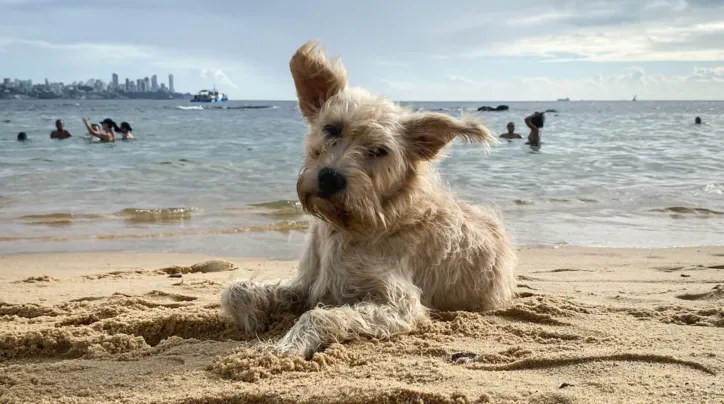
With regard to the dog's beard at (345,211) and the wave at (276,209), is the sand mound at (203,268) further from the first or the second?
the dog's beard at (345,211)

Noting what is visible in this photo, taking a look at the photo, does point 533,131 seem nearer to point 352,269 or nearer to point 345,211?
point 352,269

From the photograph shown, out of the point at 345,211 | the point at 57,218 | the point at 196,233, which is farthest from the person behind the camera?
the point at 57,218

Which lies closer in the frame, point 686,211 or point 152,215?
point 152,215

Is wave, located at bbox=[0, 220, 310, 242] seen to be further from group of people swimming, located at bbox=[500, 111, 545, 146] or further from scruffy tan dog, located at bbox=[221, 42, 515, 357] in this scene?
group of people swimming, located at bbox=[500, 111, 545, 146]

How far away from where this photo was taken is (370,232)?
425 centimetres

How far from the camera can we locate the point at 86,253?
28.8 ft

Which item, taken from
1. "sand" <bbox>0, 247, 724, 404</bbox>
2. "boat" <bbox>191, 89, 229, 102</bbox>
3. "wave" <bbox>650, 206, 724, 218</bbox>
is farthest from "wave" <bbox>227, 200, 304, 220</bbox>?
"boat" <bbox>191, 89, 229, 102</bbox>

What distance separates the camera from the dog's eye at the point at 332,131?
4161mm

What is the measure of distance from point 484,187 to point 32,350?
12.1 meters

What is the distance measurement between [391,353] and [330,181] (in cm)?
108

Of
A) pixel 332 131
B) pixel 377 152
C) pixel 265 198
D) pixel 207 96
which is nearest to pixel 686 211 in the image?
pixel 265 198

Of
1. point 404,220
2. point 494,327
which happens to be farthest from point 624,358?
point 404,220

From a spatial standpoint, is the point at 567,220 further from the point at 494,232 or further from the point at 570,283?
the point at 494,232

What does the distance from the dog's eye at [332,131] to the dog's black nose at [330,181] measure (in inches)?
13.8
